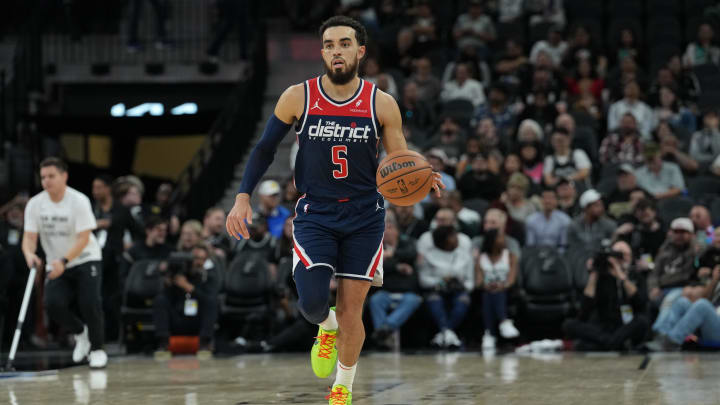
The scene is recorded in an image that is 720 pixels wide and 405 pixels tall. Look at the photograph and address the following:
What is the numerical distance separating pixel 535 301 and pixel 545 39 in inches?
239

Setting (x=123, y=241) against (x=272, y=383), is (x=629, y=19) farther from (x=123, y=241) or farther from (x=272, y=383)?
(x=272, y=383)

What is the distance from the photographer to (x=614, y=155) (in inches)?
575

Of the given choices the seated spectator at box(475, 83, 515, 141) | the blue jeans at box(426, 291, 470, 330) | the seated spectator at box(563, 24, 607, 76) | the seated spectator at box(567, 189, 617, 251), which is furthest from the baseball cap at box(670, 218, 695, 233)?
the seated spectator at box(563, 24, 607, 76)

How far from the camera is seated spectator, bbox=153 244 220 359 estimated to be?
12547 mm

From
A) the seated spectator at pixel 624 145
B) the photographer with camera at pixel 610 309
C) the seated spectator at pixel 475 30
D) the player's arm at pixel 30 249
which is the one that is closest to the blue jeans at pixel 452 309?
the photographer with camera at pixel 610 309

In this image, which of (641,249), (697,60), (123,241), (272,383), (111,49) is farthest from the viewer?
(111,49)

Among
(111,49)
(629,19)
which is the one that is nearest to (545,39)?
(629,19)

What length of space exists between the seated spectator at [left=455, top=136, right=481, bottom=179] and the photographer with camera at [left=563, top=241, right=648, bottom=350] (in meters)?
2.80

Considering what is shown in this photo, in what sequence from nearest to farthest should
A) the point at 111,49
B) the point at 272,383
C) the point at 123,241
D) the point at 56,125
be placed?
the point at 272,383 → the point at 123,241 → the point at 56,125 → the point at 111,49

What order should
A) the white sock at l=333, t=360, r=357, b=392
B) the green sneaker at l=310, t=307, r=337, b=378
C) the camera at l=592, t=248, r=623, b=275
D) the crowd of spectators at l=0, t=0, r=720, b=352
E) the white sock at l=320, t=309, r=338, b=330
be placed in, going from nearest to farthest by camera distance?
the white sock at l=333, t=360, r=357, b=392, the white sock at l=320, t=309, r=338, b=330, the green sneaker at l=310, t=307, r=337, b=378, the camera at l=592, t=248, r=623, b=275, the crowd of spectators at l=0, t=0, r=720, b=352

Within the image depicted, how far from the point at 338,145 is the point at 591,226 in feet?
24.0

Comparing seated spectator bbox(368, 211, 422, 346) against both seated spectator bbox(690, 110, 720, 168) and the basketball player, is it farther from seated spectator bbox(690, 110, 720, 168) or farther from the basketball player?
the basketball player

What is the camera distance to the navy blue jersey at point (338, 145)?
6312 millimetres

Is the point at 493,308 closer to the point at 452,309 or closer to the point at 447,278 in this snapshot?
the point at 452,309
